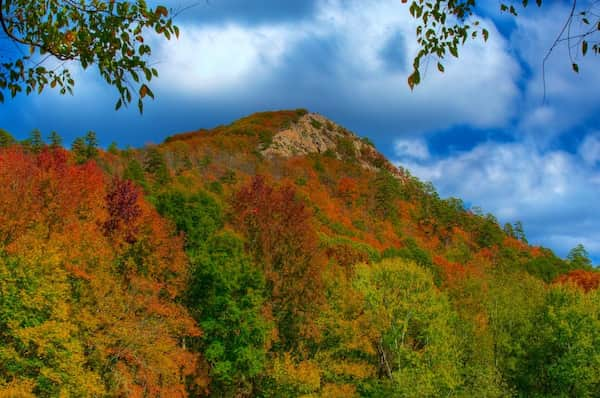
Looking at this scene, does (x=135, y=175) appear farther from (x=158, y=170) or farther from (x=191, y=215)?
(x=191, y=215)

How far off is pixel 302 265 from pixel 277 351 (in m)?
5.83

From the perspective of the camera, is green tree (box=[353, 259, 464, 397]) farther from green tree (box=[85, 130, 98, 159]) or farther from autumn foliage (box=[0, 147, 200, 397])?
green tree (box=[85, 130, 98, 159])

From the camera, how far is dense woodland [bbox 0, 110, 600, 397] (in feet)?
82.8

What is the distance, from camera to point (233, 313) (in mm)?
33125

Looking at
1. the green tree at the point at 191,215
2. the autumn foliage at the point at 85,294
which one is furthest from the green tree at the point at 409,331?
the autumn foliage at the point at 85,294

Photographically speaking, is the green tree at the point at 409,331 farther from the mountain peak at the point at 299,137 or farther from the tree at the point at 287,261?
the mountain peak at the point at 299,137

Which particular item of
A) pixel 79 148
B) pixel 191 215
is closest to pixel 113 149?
pixel 79 148

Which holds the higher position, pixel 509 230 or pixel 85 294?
pixel 509 230

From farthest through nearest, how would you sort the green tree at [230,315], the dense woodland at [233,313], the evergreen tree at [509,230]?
1. the evergreen tree at [509,230]
2. the green tree at [230,315]
3. the dense woodland at [233,313]

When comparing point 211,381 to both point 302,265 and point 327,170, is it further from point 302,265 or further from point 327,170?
point 327,170

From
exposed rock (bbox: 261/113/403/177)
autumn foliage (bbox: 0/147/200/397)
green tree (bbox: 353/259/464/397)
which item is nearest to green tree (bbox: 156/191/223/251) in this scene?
autumn foliage (bbox: 0/147/200/397)

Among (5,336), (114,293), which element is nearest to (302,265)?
(114,293)

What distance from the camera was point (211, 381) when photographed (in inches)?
1371

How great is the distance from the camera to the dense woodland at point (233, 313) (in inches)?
993
